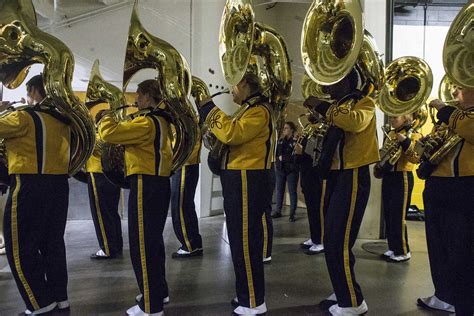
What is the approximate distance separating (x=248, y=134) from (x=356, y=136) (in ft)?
2.14

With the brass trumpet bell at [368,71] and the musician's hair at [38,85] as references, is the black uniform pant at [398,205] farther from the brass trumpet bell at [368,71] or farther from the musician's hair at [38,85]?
the musician's hair at [38,85]

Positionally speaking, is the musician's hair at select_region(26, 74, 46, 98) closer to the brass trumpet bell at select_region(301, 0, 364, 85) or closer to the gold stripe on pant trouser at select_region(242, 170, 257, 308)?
the gold stripe on pant trouser at select_region(242, 170, 257, 308)

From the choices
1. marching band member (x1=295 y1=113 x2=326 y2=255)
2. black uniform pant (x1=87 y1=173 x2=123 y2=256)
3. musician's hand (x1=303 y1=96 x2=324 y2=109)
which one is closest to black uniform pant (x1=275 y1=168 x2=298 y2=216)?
marching band member (x1=295 y1=113 x2=326 y2=255)

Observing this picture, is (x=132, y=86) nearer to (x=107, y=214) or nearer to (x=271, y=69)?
(x=107, y=214)

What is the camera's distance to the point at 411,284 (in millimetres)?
3738

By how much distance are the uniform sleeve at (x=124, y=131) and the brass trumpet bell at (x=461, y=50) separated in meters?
1.65

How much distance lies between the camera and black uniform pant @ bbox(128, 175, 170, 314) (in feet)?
8.86

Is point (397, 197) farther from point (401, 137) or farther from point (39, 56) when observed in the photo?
point (39, 56)

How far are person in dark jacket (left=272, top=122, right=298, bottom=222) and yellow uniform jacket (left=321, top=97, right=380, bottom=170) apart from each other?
145 inches

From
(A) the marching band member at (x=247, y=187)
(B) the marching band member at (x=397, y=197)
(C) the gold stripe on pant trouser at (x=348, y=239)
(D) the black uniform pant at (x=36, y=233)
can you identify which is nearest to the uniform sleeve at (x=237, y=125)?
(A) the marching band member at (x=247, y=187)

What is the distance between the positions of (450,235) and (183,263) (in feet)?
7.90

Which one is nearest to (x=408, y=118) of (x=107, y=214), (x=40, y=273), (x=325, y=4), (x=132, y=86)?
(x=325, y=4)

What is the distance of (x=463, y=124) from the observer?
255 centimetres

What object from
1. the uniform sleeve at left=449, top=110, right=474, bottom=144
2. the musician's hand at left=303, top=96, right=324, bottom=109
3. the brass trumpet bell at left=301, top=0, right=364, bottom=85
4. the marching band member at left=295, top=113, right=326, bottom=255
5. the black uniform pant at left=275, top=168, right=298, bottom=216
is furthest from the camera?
the black uniform pant at left=275, top=168, right=298, bottom=216
